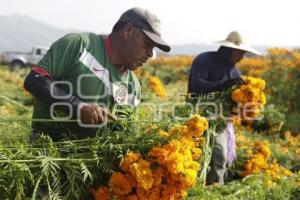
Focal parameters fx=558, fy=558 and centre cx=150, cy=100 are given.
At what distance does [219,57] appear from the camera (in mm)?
6793

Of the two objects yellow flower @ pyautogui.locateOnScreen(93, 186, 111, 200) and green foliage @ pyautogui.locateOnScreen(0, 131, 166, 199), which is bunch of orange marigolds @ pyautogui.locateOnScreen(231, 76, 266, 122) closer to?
green foliage @ pyautogui.locateOnScreen(0, 131, 166, 199)

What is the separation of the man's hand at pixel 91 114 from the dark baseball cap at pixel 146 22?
2.18 feet

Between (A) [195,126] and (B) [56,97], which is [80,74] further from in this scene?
(A) [195,126]

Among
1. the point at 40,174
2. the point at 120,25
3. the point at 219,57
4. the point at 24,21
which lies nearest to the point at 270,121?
the point at 219,57

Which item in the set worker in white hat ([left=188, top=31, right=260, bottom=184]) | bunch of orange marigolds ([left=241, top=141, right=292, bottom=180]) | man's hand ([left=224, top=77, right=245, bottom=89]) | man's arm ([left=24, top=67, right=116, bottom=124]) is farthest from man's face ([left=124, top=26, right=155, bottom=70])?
bunch of orange marigolds ([left=241, top=141, right=292, bottom=180])

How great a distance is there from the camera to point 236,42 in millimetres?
6926

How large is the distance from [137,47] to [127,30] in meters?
0.14

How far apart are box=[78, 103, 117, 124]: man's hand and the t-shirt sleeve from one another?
33 centimetres

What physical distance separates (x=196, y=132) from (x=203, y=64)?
3.12m

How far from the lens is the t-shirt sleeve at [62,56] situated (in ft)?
12.2

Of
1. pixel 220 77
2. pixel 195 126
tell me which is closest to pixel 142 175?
pixel 195 126

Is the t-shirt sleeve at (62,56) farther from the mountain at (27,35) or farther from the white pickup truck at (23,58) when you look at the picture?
the mountain at (27,35)

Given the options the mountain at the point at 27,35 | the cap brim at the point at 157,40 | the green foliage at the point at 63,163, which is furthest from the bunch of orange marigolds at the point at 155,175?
the mountain at the point at 27,35

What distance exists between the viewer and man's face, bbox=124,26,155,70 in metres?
3.95
